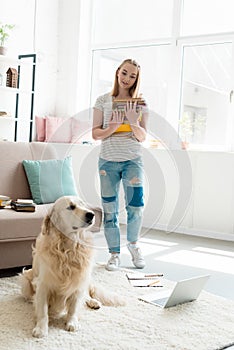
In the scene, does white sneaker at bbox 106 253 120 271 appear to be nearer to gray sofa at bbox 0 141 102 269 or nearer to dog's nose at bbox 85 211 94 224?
gray sofa at bbox 0 141 102 269

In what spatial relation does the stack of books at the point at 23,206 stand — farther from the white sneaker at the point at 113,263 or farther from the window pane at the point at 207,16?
the window pane at the point at 207,16

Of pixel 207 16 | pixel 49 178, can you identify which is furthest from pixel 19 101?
pixel 49 178

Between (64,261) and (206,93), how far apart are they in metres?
3.21

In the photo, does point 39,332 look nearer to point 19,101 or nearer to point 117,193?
point 117,193

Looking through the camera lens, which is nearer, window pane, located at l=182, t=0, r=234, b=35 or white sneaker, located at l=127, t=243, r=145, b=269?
white sneaker, located at l=127, t=243, r=145, b=269

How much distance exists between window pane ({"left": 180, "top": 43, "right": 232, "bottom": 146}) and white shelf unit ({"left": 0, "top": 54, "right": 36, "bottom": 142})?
163 centimetres

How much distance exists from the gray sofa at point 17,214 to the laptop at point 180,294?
0.63m

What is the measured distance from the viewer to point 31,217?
3.12 meters

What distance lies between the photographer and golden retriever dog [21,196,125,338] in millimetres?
2262

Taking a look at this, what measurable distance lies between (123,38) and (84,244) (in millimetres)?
3812

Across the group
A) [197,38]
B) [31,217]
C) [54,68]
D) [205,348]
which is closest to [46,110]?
[54,68]

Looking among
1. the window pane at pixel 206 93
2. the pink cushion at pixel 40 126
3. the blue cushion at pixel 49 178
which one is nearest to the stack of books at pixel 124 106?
the blue cushion at pixel 49 178

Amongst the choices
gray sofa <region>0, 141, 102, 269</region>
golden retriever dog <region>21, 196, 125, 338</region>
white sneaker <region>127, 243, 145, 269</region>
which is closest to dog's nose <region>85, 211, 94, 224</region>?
golden retriever dog <region>21, 196, 125, 338</region>

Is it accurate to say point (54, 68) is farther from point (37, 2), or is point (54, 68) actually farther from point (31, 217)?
point (31, 217)
